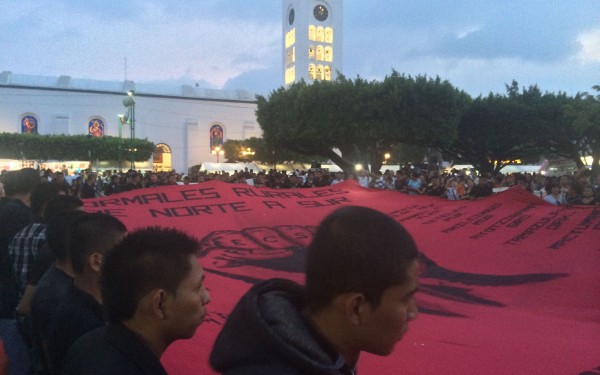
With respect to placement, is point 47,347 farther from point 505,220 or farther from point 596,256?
point 505,220

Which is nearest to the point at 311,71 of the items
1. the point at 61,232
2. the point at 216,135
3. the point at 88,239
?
the point at 216,135

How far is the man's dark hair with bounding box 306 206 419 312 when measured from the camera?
112cm

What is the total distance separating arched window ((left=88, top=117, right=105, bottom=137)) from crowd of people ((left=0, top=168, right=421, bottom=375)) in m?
60.5

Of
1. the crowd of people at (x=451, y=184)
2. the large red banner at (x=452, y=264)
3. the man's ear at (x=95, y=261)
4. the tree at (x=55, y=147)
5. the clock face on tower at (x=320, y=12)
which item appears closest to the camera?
the man's ear at (x=95, y=261)

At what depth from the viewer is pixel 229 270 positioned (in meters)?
4.89

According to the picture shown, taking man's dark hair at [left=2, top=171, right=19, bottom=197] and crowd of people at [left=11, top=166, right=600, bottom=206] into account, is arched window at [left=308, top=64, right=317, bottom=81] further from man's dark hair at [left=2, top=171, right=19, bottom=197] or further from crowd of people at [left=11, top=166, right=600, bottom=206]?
man's dark hair at [left=2, top=171, right=19, bottom=197]

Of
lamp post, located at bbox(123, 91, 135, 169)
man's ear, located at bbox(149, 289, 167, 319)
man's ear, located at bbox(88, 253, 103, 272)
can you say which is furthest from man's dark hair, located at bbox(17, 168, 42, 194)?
lamp post, located at bbox(123, 91, 135, 169)

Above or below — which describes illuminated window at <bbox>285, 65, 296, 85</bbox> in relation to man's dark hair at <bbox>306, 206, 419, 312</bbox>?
above

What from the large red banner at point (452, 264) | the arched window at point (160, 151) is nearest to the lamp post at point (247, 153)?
the arched window at point (160, 151)

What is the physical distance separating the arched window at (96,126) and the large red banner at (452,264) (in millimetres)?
55907

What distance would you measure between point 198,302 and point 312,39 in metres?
68.9

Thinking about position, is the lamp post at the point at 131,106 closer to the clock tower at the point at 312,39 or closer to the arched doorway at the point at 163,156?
the arched doorway at the point at 163,156

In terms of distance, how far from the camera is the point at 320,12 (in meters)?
68.3

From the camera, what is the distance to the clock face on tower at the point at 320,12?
68062 mm
